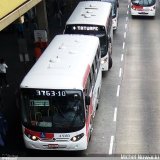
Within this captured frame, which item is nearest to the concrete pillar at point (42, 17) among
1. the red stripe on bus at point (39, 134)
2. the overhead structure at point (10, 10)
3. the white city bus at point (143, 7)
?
the overhead structure at point (10, 10)

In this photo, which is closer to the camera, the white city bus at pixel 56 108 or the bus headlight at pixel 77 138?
the white city bus at pixel 56 108

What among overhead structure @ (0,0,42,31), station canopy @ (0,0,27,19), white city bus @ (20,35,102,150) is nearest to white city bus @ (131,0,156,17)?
overhead structure @ (0,0,42,31)

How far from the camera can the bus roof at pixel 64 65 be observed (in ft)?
46.2

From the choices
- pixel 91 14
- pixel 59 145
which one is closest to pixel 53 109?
pixel 59 145

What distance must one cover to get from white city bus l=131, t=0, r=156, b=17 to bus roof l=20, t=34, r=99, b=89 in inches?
711

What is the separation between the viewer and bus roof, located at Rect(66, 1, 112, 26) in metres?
21.8

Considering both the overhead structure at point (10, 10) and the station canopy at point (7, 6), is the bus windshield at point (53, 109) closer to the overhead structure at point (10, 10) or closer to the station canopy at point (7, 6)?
the overhead structure at point (10, 10)

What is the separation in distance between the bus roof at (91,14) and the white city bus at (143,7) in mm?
10814

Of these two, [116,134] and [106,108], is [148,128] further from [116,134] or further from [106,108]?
[106,108]

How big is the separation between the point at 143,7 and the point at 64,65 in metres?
22.3

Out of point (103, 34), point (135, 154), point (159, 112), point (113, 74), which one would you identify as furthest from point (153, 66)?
point (135, 154)

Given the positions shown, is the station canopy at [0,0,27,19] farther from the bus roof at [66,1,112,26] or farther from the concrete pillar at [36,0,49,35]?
the concrete pillar at [36,0,49,35]

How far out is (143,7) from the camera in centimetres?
3594

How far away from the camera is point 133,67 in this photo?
24562 mm
